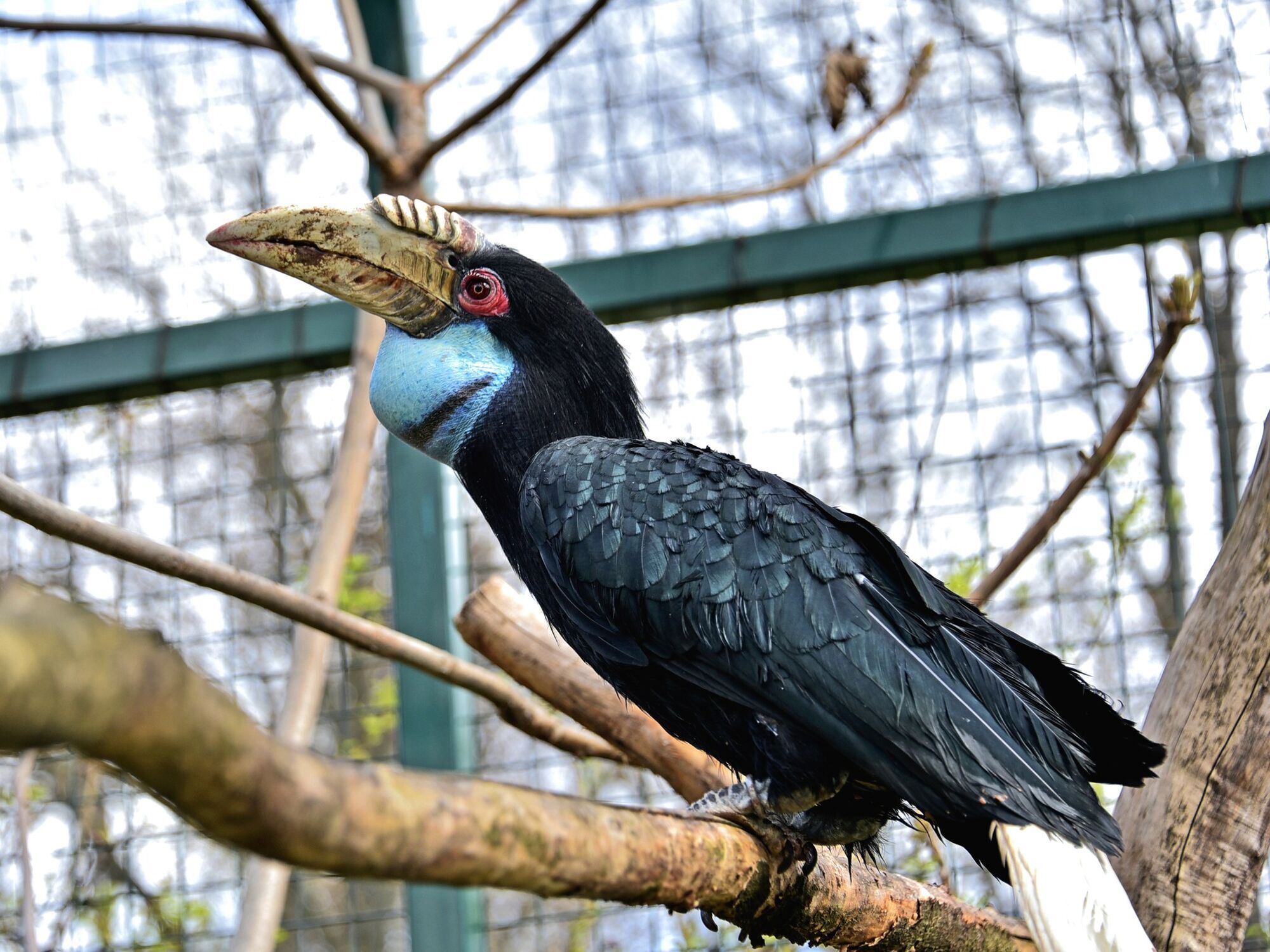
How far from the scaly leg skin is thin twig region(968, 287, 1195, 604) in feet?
2.37

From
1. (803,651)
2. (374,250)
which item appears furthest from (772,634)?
(374,250)

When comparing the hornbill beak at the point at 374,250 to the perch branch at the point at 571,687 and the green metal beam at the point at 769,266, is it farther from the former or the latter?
the green metal beam at the point at 769,266

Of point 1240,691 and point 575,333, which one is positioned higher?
point 575,333

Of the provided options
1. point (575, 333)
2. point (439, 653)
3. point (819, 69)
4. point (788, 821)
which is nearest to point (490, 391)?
point (575, 333)

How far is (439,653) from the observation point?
2.32 meters

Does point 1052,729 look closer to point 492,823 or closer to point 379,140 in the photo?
point 492,823

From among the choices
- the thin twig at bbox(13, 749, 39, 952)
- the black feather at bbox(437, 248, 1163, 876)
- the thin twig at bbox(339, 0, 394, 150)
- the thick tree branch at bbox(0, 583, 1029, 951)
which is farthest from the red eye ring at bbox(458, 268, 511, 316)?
the thick tree branch at bbox(0, 583, 1029, 951)

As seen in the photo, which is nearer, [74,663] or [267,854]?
[74,663]

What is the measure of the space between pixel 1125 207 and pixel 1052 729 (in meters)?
1.44

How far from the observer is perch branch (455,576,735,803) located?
2.39 metres

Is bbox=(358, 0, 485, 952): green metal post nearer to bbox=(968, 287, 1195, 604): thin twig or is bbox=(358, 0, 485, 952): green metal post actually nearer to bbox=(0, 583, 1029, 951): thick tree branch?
bbox=(968, 287, 1195, 604): thin twig

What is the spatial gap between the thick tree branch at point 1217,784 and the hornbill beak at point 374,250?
49.8 inches

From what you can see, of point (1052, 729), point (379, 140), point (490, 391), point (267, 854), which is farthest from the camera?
point (379, 140)

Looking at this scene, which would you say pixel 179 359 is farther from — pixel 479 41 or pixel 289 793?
pixel 289 793
